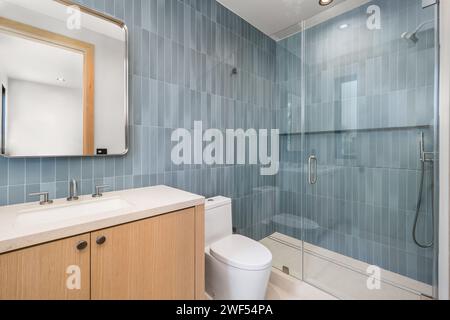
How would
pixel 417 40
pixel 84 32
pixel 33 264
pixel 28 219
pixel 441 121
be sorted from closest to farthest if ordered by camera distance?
pixel 33 264
pixel 28 219
pixel 441 121
pixel 84 32
pixel 417 40

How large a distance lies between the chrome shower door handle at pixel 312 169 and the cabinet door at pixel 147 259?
1388mm

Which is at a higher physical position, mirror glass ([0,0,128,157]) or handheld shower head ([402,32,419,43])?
handheld shower head ([402,32,419,43])

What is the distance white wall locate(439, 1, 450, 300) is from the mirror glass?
5.77ft

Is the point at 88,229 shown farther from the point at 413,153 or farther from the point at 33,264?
the point at 413,153

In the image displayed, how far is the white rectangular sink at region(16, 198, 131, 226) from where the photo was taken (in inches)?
37.7

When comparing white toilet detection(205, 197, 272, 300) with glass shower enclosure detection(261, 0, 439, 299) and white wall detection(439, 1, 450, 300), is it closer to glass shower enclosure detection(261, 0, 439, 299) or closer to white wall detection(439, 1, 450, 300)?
glass shower enclosure detection(261, 0, 439, 299)

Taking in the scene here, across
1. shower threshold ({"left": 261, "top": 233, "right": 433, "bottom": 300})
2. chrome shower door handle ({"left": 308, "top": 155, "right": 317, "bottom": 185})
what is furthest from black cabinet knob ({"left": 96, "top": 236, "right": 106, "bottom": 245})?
chrome shower door handle ({"left": 308, "top": 155, "right": 317, "bottom": 185})

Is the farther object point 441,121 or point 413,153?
point 413,153

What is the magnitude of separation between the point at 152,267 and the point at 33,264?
0.44m

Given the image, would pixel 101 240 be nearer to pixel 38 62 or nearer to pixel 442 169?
pixel 38 62

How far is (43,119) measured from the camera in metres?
1.11

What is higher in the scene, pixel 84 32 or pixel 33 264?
pixel 84 32

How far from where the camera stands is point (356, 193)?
1931mm

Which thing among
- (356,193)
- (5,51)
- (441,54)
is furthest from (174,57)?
(356,193)
